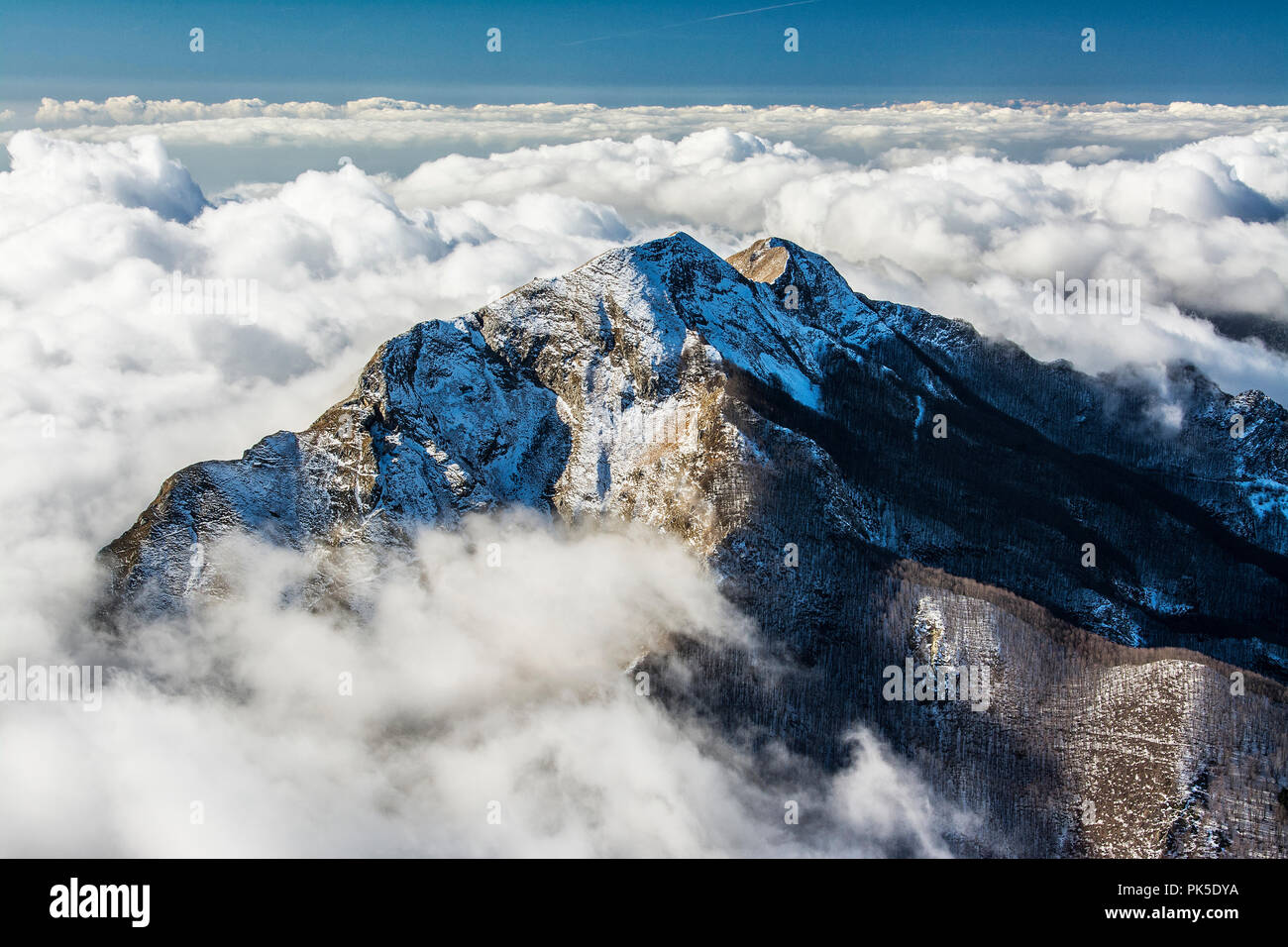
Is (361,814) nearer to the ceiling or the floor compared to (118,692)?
nearer to the floor

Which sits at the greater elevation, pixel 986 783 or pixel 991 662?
pixel 991 662

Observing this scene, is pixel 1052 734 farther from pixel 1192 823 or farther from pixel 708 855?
pixel 708 855

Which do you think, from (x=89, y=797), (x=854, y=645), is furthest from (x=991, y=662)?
(x=89, y=797)

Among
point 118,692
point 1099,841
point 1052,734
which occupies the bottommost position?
point 1099,841

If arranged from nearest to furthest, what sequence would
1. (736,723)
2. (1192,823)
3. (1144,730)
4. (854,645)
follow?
(1192,823), (1144,730), (736,723), (854,645)

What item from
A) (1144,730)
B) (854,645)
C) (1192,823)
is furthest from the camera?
(854,645)

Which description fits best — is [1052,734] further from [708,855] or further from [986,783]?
[708,855]

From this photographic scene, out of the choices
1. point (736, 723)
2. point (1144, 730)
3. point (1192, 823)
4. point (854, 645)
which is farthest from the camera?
point (854, 645)

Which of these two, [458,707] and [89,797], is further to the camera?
[458,707]

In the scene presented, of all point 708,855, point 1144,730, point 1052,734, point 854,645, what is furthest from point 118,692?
point 1144,730
